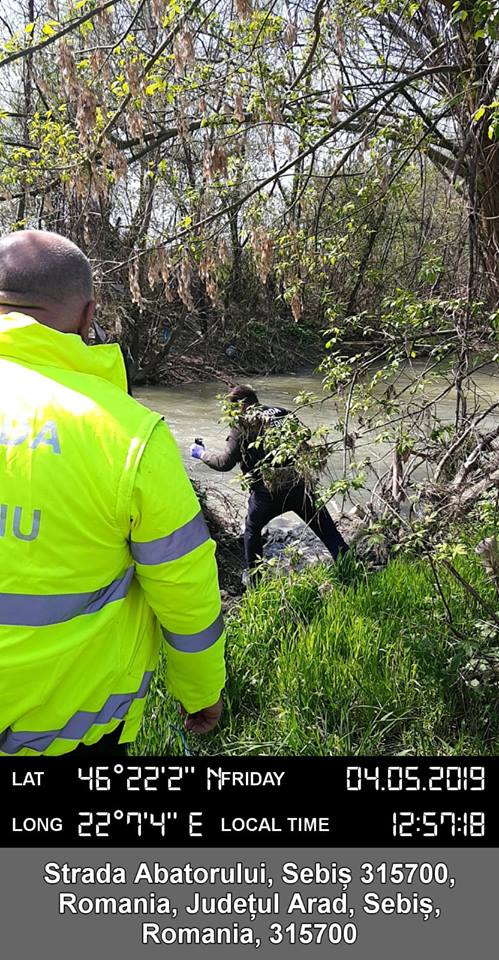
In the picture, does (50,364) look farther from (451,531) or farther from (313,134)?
(313,134)

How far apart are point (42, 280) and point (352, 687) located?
231 centimetres

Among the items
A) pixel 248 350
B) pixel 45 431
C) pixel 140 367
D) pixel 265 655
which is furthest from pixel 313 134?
pixel 248 350

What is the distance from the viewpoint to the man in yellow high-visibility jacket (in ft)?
5.16

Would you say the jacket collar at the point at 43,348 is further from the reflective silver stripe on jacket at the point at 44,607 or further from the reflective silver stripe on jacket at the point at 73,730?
the reflective silver stripe on jacket at the point at 73,730

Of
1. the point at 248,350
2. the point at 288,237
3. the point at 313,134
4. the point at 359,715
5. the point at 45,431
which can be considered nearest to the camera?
the point at 45,431

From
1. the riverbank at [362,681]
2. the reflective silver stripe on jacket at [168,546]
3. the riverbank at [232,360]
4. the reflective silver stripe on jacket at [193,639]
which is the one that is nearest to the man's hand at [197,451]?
the riverbank at [362,681]

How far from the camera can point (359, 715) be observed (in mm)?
3232

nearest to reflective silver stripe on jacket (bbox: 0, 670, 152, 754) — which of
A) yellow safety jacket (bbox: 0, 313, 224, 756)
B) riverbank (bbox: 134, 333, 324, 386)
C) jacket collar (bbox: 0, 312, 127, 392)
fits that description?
yellow safety jacket (bbox: 0, 313, 224, 756)

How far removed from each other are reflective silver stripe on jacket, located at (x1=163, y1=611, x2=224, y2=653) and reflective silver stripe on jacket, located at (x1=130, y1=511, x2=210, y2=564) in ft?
0.82

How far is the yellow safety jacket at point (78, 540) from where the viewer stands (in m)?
1.57

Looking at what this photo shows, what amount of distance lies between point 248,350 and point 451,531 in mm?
16244

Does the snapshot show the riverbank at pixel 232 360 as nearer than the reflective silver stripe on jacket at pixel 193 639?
No

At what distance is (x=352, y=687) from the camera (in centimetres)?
330

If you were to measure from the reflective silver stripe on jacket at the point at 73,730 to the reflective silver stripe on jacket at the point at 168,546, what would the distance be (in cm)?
37
